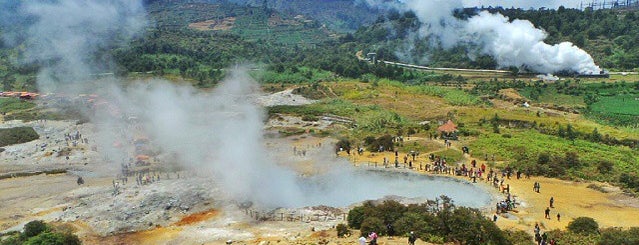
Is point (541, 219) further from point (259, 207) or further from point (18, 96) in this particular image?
point (18, 96)

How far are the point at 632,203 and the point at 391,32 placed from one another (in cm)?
8585

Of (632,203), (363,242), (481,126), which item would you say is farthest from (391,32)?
(363,242)

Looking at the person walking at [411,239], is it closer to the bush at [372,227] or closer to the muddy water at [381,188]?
the bush at [372,227]

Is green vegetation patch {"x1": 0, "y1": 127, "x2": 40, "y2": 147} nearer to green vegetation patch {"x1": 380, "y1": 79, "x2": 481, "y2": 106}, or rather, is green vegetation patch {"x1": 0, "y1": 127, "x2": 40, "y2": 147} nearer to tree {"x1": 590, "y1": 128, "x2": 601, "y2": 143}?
green vegetation patch {"x1": 380, "y1": 79, "x2": 481, "y2": 106}

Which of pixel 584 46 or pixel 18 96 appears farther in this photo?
pixel 584 46

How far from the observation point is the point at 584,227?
69.3 feet

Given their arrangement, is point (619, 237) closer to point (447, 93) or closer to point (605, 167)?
point (605, 167)

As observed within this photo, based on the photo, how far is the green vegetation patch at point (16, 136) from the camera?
45.6m

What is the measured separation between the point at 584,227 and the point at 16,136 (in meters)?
44.2

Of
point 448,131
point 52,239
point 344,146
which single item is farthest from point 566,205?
point 52,239

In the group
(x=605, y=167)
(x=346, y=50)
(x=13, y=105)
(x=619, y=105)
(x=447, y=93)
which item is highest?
(x=346, y=50)

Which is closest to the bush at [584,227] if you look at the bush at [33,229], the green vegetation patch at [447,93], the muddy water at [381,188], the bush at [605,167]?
the muddy water at [381,188]

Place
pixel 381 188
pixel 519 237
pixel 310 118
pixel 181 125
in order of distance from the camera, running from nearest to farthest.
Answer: pixel 519 237
pixel 381 188
pixel 181 125
pixel 310 118

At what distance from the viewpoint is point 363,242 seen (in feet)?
61.8
